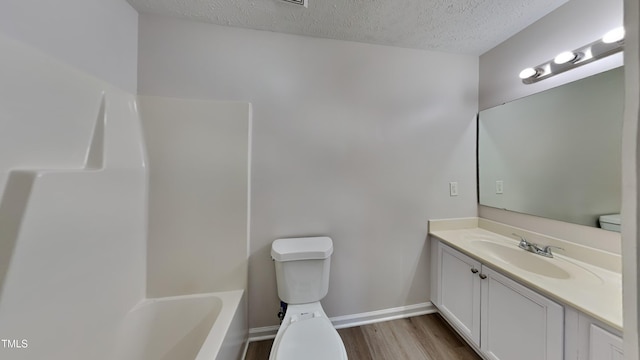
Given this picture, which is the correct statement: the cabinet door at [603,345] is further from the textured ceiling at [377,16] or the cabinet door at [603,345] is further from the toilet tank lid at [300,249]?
the textured ceiling at [377,16]

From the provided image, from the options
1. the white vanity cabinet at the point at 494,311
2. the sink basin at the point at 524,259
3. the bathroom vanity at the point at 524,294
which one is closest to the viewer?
the bathroom vanity at the point at 524,294

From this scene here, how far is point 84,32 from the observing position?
40.6 inches

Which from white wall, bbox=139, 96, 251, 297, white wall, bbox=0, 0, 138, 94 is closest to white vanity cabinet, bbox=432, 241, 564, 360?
white wall, bbox=139, 96, 251, 297

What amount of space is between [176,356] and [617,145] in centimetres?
271

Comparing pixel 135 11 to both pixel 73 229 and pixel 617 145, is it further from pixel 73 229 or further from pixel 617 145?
pixel 617 145

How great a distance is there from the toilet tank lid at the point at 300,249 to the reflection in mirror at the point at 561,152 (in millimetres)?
1486

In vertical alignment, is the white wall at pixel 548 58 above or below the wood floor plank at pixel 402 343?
above

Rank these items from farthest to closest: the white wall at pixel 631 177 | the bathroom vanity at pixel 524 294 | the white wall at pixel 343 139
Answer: the white wall at pixel 343 139 → the bathroom vanity at pixel 524 294 → the white wall at pixel 631 177

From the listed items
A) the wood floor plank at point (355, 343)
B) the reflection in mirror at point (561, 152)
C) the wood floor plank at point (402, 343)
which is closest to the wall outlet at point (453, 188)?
the reflection in mirror at point (561, 152)

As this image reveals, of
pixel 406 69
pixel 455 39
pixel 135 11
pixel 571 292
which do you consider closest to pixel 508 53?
pixel 455 39

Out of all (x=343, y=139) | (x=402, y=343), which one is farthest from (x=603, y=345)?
(x=343, y=139)

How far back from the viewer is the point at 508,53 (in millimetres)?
1596

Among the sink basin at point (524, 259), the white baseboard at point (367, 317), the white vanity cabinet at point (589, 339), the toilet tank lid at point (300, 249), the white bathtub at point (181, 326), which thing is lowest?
the white baseboard at point (367, 317)

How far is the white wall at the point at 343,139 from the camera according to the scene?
1.46 meters
